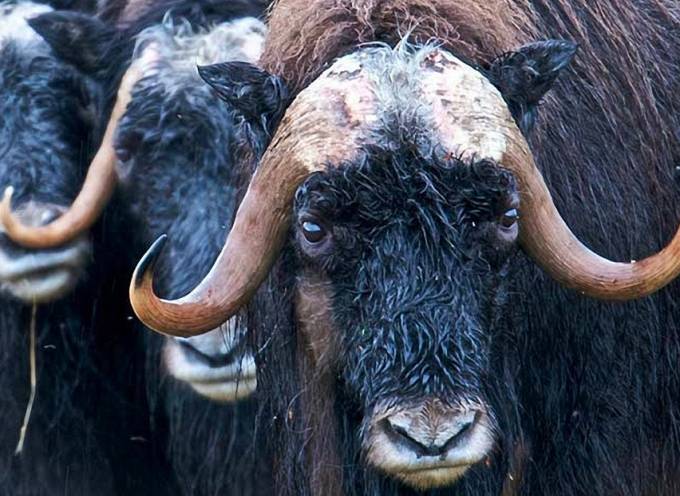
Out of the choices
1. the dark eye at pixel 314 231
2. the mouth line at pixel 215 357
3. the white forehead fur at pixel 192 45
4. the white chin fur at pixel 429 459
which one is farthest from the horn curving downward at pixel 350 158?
the white forehead fur at pixel 192 45

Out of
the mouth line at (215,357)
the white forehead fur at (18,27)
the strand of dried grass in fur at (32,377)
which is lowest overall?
the strand of dried grass in fur at (32,377)

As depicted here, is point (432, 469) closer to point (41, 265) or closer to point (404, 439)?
point (404, 439)

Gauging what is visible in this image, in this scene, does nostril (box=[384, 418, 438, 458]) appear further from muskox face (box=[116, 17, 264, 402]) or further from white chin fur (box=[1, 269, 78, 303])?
white chin fur (box=[1, 269, 78, 303])

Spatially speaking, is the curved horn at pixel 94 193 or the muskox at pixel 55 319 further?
the muskox at pixel 55 319

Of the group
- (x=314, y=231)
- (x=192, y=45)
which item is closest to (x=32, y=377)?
(x=192, y=45)

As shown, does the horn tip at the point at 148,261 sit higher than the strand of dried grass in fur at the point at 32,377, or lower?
higher

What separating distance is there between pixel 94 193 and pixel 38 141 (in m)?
0.33

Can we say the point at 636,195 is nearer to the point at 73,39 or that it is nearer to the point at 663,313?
the point at 663,313

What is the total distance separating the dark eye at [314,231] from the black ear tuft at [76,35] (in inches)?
78.7

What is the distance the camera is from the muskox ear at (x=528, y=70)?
13.9 ft

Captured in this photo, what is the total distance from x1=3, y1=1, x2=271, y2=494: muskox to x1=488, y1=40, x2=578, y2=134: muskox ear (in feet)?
4.38

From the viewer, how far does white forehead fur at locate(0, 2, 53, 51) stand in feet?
19.8

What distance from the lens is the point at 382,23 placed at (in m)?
4.33

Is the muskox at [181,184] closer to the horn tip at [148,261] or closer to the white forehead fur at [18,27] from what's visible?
the white forehead fur at [18,27]
